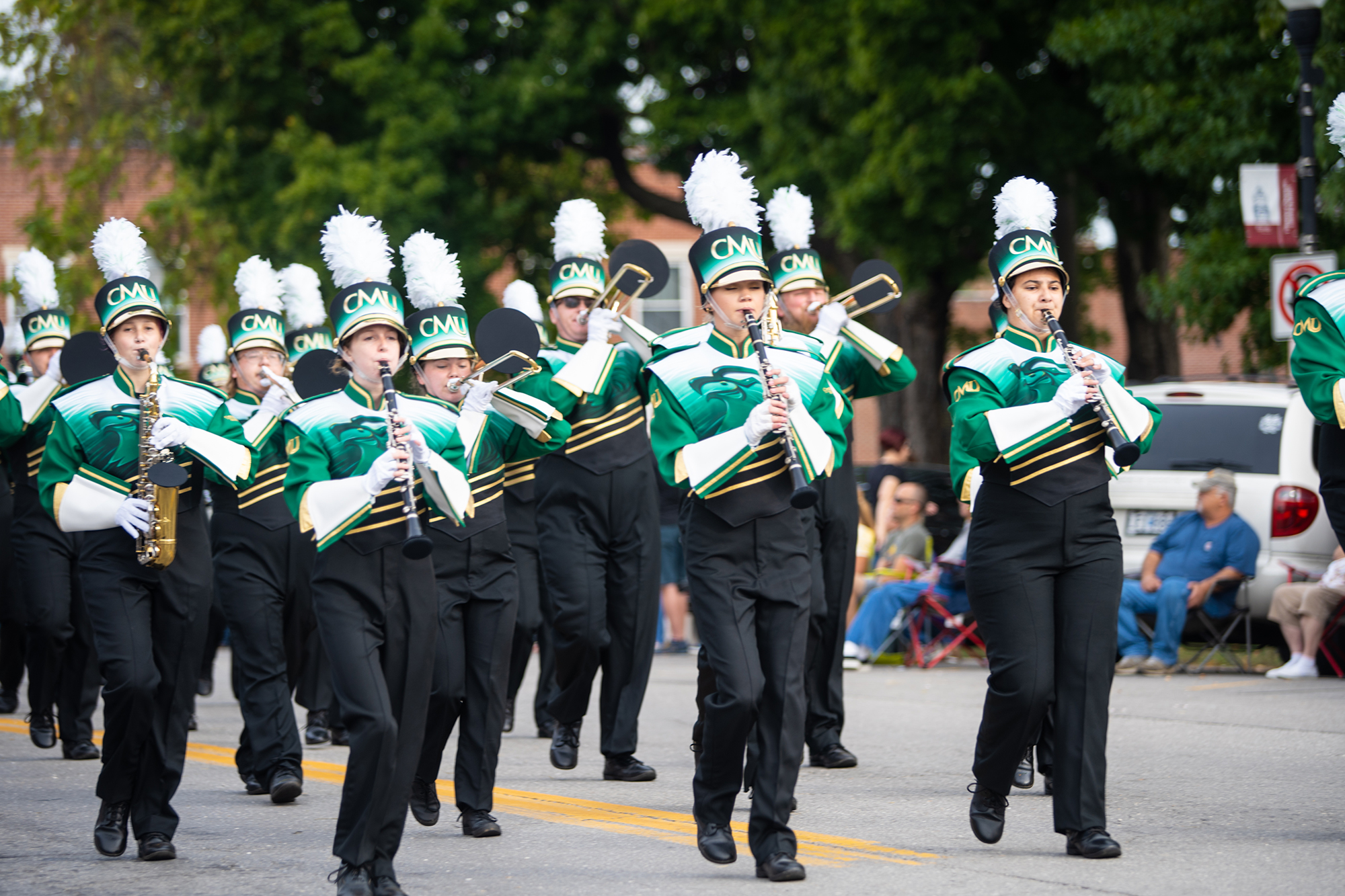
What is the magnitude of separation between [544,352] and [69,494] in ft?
8.31

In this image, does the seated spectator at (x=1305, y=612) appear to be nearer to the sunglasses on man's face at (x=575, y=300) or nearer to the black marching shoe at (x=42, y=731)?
the sunglasses on man's face at (x=575, y=300)

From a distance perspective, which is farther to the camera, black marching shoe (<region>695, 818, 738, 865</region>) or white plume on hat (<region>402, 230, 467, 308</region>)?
white plume on hat (<region>402, 230, 467, 308</region>)

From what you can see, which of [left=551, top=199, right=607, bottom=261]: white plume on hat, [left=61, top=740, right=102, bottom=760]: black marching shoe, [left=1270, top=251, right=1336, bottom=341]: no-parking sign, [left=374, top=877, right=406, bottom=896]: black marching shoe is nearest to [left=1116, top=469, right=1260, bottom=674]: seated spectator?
[left=1270, top=251, right=1336, bottom=341]: no-parking sign

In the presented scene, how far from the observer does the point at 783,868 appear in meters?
6.20

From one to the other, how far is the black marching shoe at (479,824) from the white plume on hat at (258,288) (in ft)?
11.4

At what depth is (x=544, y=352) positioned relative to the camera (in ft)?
29.0

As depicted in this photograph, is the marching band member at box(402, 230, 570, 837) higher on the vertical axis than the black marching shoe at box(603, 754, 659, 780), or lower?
higher

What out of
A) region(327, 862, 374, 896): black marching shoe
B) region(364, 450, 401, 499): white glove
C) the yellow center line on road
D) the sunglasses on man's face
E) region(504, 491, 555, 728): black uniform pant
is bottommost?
the yellow center line on road

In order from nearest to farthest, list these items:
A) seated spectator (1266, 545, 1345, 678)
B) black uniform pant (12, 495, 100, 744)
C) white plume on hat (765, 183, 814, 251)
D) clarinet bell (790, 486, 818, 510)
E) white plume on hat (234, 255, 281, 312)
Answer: clarinet bell (790, 486, 818, 510)
white plume on hat (765, 183, 814, 251)
white plume on hat (234, 255, 281, 312)
black uniform pant (12, 495, 100, 744)
seated spectator (1266, 545, 1345, 678)

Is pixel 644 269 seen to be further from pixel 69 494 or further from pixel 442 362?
pixel 69 494

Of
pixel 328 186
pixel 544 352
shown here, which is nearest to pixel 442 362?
pixel 544 352

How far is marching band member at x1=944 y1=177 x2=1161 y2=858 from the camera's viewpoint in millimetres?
6484

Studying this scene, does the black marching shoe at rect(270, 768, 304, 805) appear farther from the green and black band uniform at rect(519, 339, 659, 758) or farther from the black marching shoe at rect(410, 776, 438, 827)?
the green and black band uniform at rect(519, 339, 659, 758)

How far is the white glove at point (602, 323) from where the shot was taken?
27.7 feet
